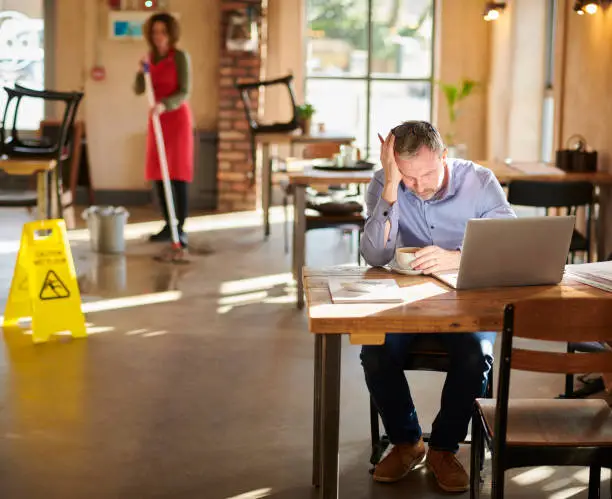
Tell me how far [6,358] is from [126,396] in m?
0.85

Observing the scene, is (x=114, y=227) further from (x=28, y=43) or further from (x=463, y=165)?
(x=463, y=165)

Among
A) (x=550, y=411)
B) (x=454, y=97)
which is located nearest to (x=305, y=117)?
(x=454, y=97)

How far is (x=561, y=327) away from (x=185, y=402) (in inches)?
84.4

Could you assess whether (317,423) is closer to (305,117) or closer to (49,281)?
(49,281)

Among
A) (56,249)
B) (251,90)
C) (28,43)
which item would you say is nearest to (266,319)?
(56,249)

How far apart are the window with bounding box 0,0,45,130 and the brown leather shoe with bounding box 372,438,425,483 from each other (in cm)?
831

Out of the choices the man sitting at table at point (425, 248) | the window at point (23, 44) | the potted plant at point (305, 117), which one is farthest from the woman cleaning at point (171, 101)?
the man sitting at table at point (425, 248)

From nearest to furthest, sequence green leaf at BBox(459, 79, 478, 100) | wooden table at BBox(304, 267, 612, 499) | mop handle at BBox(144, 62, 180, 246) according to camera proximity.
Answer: wooden table at BBox(304, 267, 612, 499)
mop handle at BBox(144, 62, 180, 246)
green leaf at BBox(459, 79, 478, 100)

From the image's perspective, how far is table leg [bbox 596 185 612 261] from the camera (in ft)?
19.6

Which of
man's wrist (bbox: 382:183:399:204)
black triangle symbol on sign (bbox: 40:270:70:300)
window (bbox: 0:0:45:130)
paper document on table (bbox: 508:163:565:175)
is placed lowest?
black triangle symbol on sign (bbox: 40:270:70:300)

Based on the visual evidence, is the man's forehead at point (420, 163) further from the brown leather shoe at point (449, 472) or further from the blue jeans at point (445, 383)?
the brown leather shoe at point (449, 472)

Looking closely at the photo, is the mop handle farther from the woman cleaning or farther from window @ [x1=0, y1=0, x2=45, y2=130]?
window @ [x1=0, y1=0, x2=45, y2=130]

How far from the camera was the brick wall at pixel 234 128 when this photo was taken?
10281 mm

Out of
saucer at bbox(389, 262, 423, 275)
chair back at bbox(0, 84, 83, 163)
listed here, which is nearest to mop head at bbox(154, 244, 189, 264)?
chair back at bbox(0, 84, 83, 163)
